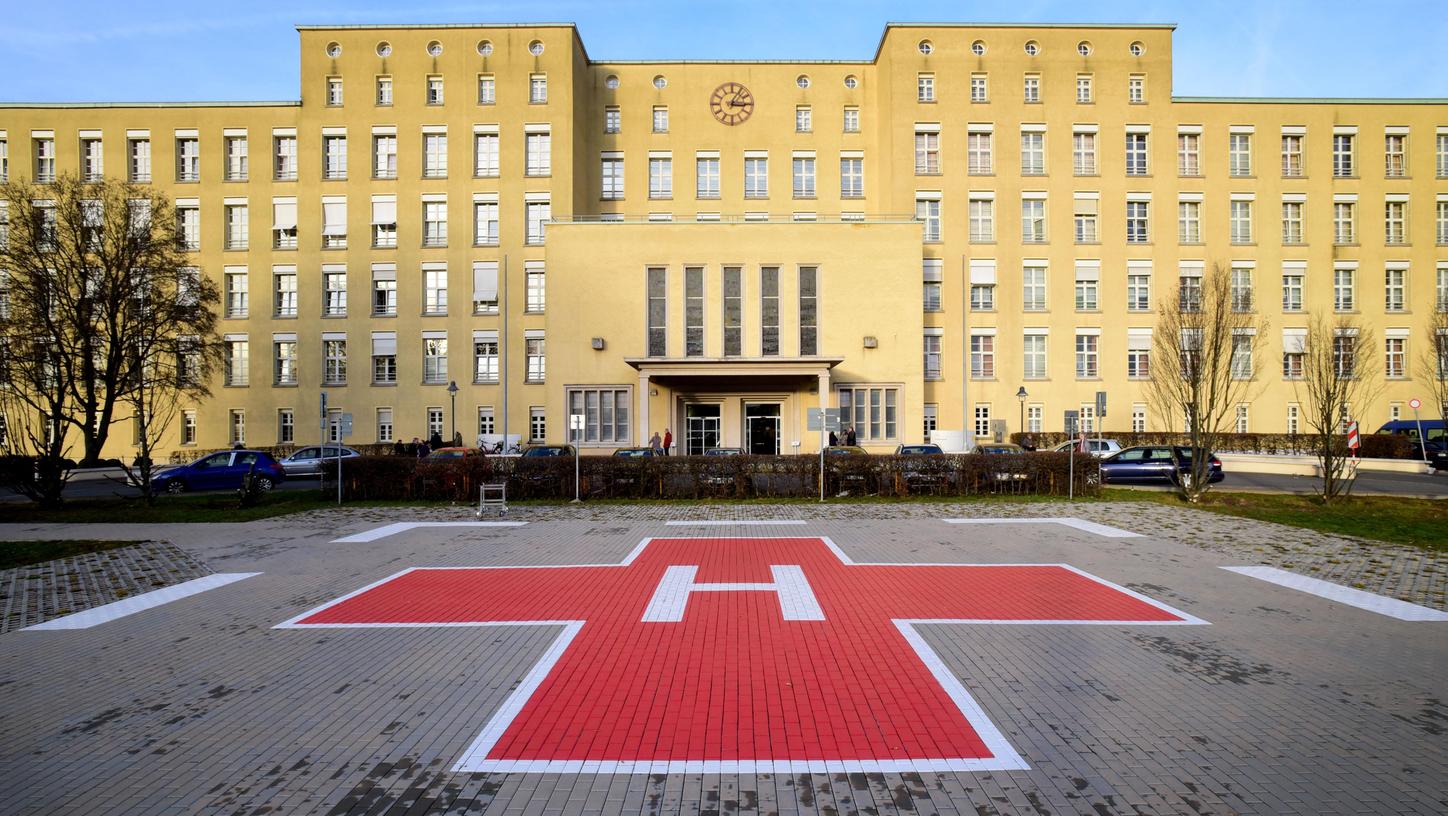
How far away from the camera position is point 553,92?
39938 millimetres

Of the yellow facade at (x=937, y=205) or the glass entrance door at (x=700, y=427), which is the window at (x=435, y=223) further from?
the glass entrance door at (x=700, y=427)

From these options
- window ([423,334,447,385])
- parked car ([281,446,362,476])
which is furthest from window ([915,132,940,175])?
parked car ([281,446,362,476])

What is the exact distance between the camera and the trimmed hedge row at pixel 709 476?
19641 mm

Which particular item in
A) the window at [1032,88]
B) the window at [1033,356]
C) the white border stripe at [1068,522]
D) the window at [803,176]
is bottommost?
the white border stripe at [1068,522]

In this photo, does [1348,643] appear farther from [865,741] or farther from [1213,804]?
[865,741]

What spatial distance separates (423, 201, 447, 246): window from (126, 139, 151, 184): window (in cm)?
1612

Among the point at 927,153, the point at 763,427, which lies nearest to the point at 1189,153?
the point at 927,153

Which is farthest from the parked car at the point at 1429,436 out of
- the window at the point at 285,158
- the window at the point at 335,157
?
the window at the point at 285,158

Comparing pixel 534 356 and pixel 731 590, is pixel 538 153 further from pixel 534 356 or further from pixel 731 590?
pixel 731 590

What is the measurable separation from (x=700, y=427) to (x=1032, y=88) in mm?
27514

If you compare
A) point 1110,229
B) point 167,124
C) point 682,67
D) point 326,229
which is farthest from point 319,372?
point 1110,229

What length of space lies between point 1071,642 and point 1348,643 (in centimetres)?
257

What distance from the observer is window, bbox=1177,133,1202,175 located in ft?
133

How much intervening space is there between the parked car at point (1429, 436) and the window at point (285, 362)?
55552mm
